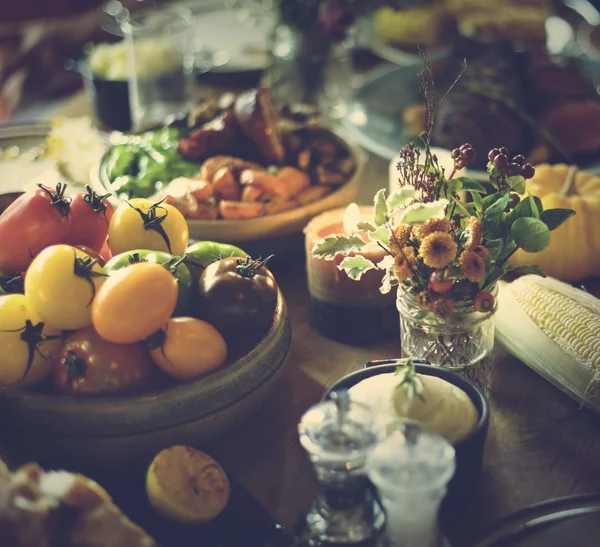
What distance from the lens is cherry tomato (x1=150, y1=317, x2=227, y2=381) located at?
0.93 meters

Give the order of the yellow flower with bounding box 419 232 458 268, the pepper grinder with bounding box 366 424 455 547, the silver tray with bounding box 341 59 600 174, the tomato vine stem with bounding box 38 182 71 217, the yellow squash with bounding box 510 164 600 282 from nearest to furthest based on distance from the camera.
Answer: the pepper grinder with bounding box 366 424 455 547 < the yellow flower with bounding box 419 232 458 268 < the tomato vine stem with bounding box 38 182 71 217 < the yellow squash with bounding box 510 164 600 282 < the silver tray with bounding box 341 59 600 174

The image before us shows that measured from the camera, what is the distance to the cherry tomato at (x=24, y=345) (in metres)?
0.94

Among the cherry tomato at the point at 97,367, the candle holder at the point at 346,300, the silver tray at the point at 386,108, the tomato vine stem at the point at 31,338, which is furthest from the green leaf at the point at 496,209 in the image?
the silver tray at the point at 386,108

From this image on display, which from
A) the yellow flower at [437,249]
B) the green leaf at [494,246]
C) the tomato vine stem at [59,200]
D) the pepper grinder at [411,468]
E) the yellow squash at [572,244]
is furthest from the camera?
the yellow squash at [572,244]

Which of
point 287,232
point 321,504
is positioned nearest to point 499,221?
point 321,504

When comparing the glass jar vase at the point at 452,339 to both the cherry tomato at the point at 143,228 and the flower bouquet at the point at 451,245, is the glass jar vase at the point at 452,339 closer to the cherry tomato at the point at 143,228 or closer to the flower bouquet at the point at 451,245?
the flower bouquet at the point at 451,245

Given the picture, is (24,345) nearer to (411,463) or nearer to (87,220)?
(87,220)

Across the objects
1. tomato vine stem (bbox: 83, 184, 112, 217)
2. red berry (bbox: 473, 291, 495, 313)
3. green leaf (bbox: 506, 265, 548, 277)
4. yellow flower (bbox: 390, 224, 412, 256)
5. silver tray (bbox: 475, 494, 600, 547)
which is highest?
yellow flower (bbox: 390, 224, 412, 256)

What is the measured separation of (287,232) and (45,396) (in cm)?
62

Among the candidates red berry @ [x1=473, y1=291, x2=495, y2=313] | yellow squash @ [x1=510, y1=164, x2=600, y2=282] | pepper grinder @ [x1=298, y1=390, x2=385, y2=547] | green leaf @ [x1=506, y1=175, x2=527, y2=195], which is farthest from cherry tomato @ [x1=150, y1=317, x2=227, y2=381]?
yellow squash @ [x1=510, y1=164, x2=600, y2=282]

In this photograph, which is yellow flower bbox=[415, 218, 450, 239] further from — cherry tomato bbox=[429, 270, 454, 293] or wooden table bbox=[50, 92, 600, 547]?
wooden table bbox=[50, 92, 600, 547]

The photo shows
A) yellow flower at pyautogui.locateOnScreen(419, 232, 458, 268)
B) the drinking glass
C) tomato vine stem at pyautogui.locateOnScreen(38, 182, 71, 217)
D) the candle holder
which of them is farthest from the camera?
the drinking glass

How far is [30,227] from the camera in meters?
A: 1.05

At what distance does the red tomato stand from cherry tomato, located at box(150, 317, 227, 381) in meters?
0.25
